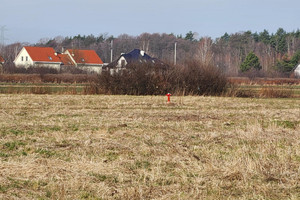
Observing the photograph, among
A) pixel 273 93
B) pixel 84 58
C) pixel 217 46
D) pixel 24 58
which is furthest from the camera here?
pixel 217 46

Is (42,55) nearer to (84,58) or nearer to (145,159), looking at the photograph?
(84,58)

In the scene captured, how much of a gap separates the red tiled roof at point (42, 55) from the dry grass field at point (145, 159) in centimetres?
7808

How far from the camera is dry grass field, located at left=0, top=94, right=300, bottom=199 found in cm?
678

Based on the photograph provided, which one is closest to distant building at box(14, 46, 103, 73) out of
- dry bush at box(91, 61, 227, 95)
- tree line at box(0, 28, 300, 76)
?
tree line at box(0, 28, 300, 76)

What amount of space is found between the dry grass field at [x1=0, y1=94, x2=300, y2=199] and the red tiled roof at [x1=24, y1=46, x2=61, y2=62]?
256 ft

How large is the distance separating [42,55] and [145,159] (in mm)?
86871

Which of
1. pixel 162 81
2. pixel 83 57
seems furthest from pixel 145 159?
pixel 83 57

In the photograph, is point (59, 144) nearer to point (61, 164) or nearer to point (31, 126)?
point (61, 164)

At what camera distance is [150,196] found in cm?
650

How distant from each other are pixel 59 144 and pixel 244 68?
86.3 m

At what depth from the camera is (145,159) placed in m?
8.98

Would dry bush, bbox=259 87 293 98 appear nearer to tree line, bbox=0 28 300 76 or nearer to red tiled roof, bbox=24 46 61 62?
red tiled roof, bbox=24 46 61 62

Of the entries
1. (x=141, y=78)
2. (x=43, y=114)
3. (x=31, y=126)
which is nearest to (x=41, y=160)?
(x=31, y=126)

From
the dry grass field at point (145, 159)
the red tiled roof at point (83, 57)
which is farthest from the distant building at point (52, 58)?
the dry grass field at point (145, 159)
